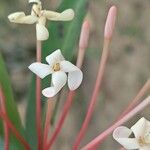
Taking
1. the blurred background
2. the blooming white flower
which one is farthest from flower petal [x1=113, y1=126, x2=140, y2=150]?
the blurred background

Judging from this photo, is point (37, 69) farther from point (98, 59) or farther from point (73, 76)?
point (98, 59)

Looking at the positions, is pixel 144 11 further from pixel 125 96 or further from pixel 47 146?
pixel 47 146

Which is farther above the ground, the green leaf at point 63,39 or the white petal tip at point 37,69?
the white petal tip at point 37,69

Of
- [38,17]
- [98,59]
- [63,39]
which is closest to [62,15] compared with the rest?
[38,17]

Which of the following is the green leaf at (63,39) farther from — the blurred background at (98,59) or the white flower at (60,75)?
the blurred background at (98,59)

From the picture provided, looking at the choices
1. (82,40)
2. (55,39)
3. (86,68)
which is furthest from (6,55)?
(82,40)

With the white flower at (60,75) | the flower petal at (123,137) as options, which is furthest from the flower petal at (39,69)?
the flower petal at (123,137)
